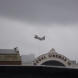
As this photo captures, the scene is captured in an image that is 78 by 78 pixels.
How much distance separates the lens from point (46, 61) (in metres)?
41.0
